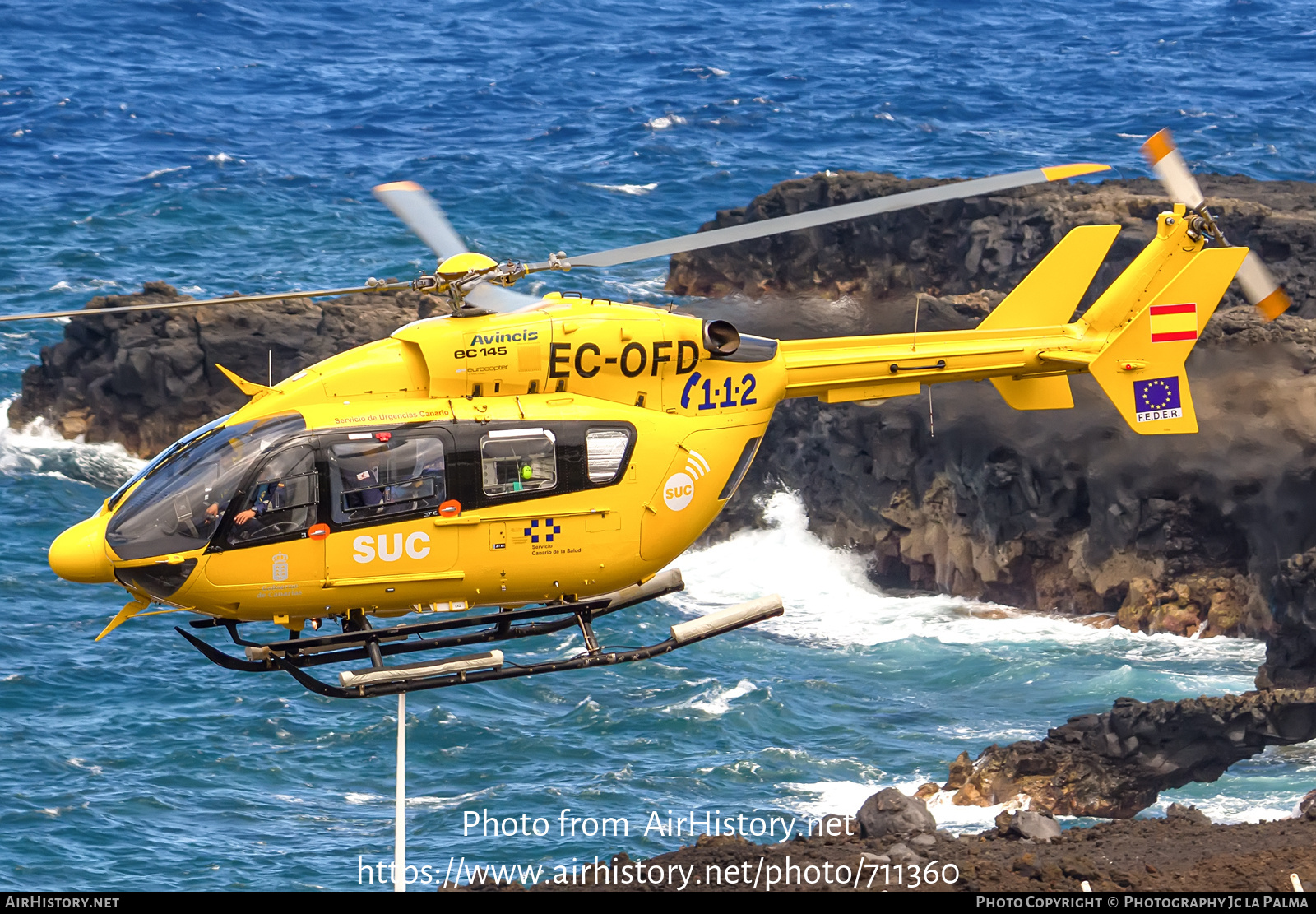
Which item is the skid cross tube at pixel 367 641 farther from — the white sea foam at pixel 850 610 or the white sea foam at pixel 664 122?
the white sea foam at pixel 664 122

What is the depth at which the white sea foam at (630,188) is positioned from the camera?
80.5m

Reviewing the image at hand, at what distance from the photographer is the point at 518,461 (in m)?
21.4

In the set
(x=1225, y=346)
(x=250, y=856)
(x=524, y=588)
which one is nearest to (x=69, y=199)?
(x=250, y=856)

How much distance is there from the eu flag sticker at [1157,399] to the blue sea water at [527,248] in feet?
47.5

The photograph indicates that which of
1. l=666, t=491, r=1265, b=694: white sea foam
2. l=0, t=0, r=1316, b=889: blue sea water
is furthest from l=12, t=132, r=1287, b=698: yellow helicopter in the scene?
l=666, t=491, r=1265, b=694: white sea foam

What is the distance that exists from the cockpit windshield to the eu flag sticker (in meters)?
13.0

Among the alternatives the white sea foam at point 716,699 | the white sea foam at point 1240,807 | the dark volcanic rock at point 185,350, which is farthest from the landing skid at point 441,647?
the dark volcanic rock at point 185,350

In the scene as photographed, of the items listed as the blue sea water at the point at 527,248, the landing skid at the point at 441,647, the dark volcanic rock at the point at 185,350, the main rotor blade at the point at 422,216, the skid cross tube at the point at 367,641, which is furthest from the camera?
the dark volcanic rock at the point at 185,350

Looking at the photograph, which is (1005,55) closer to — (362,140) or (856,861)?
(362,140)

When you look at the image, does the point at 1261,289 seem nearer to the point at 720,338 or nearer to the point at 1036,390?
the point at 1036,390

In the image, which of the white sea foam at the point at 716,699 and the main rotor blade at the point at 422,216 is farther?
the white sea foam at the point at 716,699

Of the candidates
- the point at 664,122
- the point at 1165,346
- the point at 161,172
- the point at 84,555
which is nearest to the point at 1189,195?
the point at 1165,346

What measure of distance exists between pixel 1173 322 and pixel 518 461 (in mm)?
10808

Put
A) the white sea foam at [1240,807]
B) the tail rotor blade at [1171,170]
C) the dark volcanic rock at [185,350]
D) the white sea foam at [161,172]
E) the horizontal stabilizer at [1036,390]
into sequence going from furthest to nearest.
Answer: the white sea foam at [161,172], the dark volcanic rock at [185,350], the white sea foam at [1240,807], the tail rotor blade at [1171,170], the horizontal stabilizer at [1036,390]
